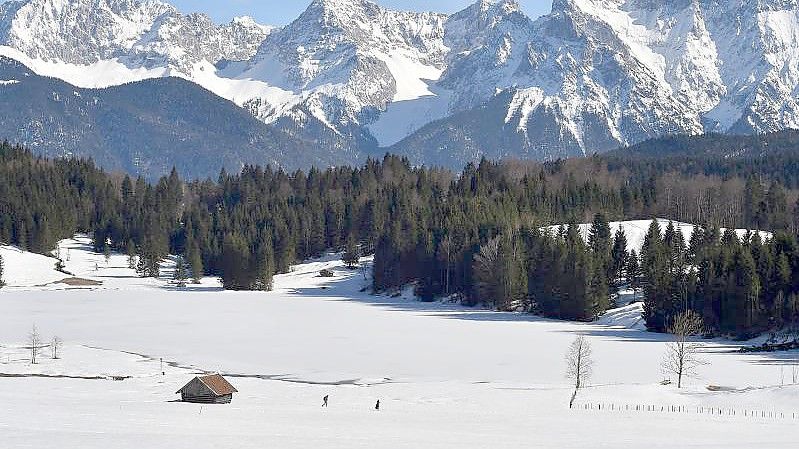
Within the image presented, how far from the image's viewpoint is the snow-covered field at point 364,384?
48.5m

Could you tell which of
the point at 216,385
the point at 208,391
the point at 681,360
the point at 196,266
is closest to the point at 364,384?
the point at 216,385

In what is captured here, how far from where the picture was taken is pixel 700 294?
107750 mm

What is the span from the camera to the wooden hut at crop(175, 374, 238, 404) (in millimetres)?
58938

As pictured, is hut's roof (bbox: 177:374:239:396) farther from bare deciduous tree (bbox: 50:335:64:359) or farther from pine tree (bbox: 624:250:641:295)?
pine tree (bbox: 624:250:641:295)

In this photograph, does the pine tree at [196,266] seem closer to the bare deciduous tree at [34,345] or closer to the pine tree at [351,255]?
the pine tree at [351,255]

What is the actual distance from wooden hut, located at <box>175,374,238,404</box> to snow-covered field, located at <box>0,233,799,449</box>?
40.9 inches

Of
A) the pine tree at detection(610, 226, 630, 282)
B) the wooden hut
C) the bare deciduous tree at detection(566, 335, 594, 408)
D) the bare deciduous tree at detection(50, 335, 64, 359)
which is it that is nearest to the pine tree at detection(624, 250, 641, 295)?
the pine tree at detection(610, 226, 630, 282)

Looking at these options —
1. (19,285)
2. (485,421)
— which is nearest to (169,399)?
(485,421)

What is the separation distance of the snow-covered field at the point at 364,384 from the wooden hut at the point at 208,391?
3.41 ft

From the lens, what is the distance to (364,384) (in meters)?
68.2

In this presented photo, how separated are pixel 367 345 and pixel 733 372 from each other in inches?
1214

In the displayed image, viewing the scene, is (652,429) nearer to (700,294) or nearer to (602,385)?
(602,385)

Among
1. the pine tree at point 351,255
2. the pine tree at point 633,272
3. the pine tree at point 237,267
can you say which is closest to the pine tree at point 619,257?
the pine tree at point 633,272

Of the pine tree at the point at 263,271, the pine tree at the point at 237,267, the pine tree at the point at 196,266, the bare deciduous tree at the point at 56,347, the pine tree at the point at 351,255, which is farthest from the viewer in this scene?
the pine tree at the point at 351,255
